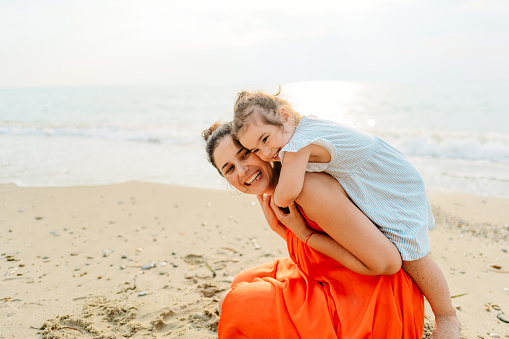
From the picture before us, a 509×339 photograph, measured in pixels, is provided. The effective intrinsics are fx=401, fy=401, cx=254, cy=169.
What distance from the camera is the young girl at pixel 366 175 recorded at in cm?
248

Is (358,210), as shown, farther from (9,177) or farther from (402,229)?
(9,177)

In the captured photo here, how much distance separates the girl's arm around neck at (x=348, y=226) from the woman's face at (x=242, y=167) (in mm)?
635

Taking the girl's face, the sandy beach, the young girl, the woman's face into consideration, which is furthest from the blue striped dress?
the sandy beach

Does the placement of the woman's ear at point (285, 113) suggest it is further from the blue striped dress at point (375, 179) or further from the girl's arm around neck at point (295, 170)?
the girl's arm around neck at point (295, 170)

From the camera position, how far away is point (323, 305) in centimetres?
262

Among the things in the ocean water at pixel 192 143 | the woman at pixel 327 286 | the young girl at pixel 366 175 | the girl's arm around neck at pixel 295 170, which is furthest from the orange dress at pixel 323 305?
the ocean water at pixel 192 143

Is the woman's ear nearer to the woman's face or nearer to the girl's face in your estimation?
the girl's face

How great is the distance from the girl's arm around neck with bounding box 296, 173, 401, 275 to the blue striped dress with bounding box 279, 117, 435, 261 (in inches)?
3.0

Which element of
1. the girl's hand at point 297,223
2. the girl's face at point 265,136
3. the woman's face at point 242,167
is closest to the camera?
the girl's hand at point 297,223

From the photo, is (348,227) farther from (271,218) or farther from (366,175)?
(271,218)

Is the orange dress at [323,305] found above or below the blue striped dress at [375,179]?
→ below

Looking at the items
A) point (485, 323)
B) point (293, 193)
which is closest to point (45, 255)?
point (293, 193)

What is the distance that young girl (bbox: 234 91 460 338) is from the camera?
2.48 meters

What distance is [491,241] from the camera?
18.0ft
